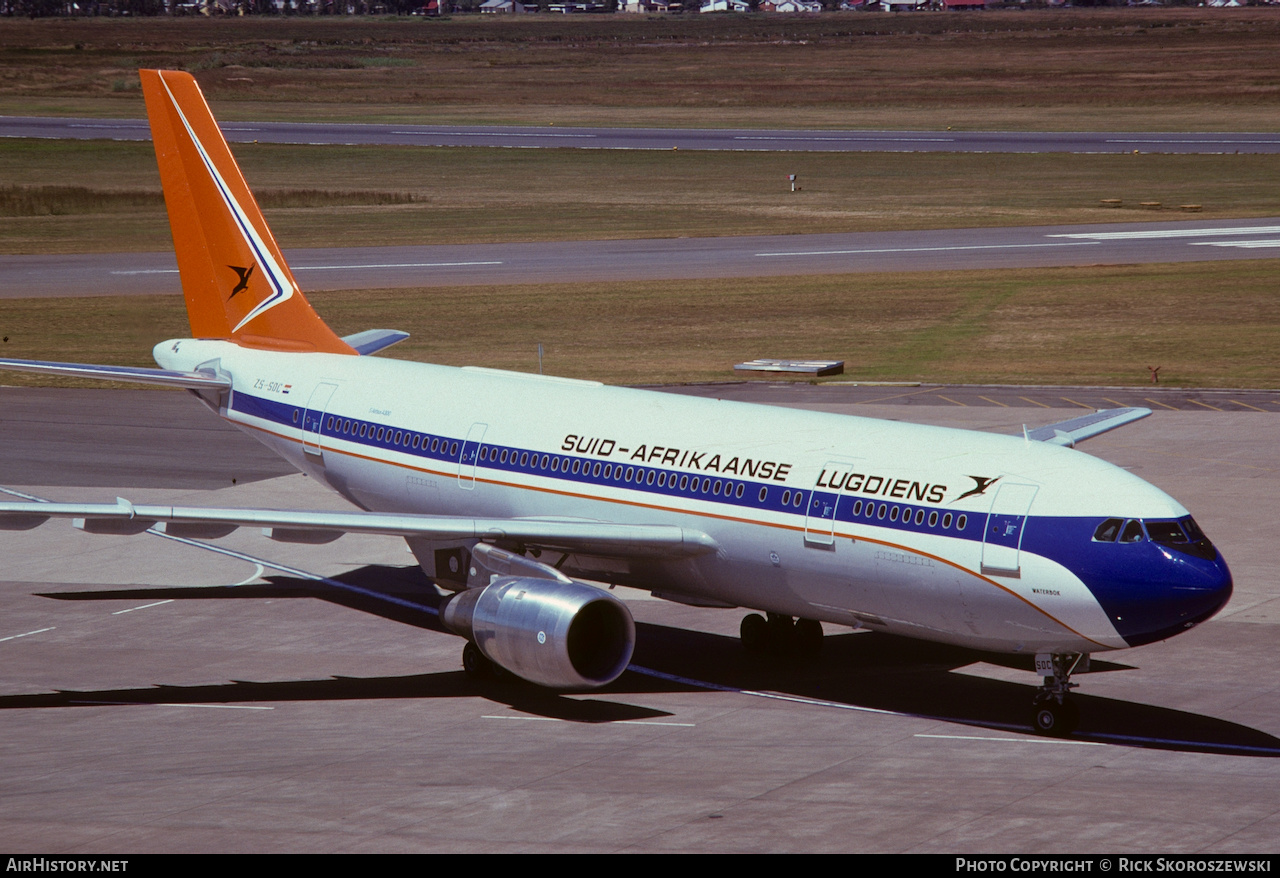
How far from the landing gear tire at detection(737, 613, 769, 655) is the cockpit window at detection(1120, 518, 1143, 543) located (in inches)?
326

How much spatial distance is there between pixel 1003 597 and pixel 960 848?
516 centimetres

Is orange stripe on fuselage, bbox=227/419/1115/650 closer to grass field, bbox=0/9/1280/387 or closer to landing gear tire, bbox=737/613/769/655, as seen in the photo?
landing gear tire, bbox=737/613/769/655

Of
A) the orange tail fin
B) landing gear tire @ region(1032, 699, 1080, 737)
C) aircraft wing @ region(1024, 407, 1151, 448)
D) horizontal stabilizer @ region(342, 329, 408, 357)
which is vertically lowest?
landing gear tire @ region(1032, 699, 1080, 737)

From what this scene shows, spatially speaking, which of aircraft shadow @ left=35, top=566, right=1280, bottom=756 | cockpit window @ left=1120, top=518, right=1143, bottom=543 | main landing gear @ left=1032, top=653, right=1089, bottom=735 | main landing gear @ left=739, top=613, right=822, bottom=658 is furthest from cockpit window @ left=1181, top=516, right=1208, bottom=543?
main landing gear @ left=739, top=613, right=822, bottom=658

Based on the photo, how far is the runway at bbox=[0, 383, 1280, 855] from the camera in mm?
20594

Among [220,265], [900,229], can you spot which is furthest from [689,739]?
[900,229]

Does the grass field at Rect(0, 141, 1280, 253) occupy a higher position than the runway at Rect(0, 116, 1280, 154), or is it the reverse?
the runway at Rect(0, 116, 1280, 154)

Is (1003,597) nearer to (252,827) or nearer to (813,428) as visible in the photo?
(813,428)

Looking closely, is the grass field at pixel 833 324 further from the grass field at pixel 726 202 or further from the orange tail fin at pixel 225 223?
the orange tail fin at pixel 225 223

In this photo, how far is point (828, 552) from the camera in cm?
2541

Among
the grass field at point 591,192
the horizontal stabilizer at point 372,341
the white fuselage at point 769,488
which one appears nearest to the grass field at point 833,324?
the horizontal stabilizer at point 372,341

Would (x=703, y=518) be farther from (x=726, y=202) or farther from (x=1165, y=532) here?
(x=726, y=202)

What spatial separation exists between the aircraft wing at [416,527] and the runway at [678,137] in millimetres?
100073

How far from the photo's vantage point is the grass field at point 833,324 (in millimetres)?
57328
